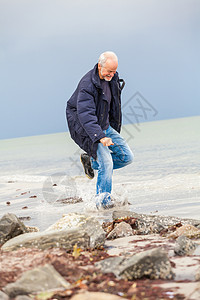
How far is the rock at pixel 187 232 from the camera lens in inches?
186

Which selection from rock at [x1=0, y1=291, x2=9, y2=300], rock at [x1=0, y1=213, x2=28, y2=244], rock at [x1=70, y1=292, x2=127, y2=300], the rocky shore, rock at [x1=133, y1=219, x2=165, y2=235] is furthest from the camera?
rock at [x1=133, y1=219, x2=165, y2=235]

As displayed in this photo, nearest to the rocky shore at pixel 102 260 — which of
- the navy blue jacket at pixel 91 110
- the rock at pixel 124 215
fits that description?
the rock at pixel 124 215

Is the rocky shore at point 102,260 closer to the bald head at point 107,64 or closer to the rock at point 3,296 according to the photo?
the rock at point 3,296

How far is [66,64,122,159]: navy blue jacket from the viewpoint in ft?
21.4

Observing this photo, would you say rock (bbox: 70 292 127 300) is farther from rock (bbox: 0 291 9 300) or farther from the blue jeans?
the blue jeans

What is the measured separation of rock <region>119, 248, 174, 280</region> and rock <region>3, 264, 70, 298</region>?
0.50 m

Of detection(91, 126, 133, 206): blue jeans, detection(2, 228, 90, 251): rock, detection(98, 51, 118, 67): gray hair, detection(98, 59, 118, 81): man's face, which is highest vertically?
detection(98, 51, 118, 67): gray hair

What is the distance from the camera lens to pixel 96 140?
21.3 ft

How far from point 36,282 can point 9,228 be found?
197 cm

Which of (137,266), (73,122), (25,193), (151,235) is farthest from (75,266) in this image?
(25,193)

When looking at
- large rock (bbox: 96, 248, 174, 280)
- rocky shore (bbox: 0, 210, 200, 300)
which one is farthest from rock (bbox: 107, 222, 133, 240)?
large rock (bbox: 96, 248, 174, 280)

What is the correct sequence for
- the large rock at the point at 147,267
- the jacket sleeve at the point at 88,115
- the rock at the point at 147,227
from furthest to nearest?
the jacket sleeve at the point at 88,115, the rock at the point at 147,227, the large rock at the point at 147,267

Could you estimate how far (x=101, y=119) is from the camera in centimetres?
687

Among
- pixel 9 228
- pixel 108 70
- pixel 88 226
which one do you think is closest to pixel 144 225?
pixel 88 226
